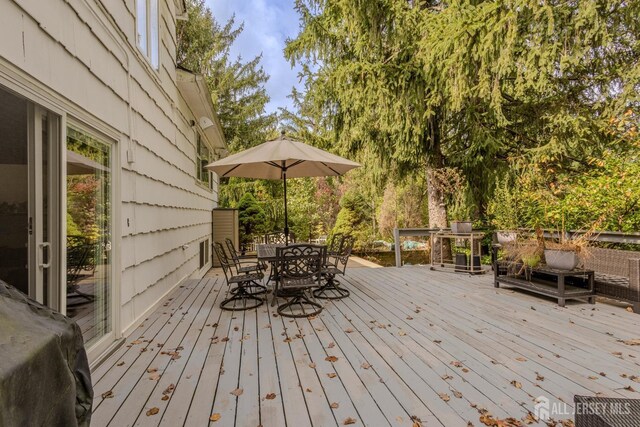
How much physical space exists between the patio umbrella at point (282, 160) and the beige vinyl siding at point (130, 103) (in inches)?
39.1

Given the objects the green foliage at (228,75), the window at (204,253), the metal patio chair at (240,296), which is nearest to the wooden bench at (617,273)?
the metal patio chair at (240,296)

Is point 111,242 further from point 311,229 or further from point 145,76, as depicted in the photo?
point 311,229

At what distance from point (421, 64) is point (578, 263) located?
490 cm

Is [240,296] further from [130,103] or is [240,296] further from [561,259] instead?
[561,259]

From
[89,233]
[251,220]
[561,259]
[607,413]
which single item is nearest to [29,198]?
[89,233]

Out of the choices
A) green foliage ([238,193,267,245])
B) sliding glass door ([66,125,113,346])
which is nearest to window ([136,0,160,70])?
sliding glass door ([66,125,113,346])

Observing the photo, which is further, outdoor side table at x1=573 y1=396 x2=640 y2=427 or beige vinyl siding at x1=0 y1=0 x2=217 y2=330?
beige vinyl siding at x1=0 y1=0 x2=217 y2=330

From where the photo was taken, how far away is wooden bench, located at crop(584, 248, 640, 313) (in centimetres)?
405

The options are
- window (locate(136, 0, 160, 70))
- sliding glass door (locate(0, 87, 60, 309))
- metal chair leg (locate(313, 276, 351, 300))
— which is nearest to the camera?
sliding glass door (locate(0, 87, 60, 309))

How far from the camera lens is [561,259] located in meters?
4.43

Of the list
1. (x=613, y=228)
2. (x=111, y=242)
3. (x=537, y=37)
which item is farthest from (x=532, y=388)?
(x=537, y=37)

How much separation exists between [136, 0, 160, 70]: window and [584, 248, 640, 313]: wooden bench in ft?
21.2

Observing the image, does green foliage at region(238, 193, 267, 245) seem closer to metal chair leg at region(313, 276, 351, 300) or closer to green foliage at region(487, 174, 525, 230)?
metal chair leg at region(313, 276, 351, 300)

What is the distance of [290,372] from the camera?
263 cm
